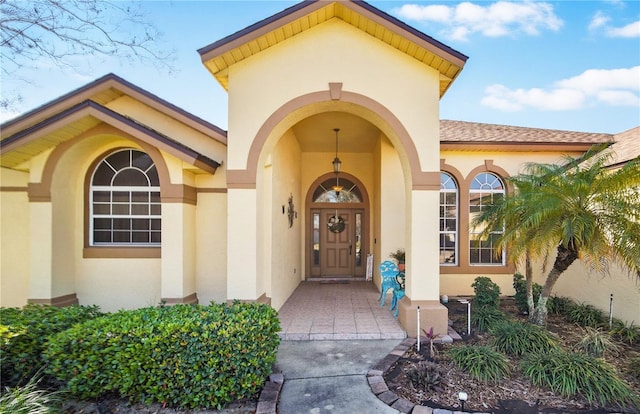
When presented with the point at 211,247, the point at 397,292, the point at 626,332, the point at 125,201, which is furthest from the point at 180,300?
the point at 626,332

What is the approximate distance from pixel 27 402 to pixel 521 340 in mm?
6323

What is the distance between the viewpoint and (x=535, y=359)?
14.0ft

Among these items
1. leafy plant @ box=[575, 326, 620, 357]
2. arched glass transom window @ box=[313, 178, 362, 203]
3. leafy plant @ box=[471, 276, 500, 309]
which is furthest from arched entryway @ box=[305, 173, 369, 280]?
leafy plant @ box=[575, 326, 620, 357]

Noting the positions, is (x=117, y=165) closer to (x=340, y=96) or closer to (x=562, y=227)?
(x=340, y=96)

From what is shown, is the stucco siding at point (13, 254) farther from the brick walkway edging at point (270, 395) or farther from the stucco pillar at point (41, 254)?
the brick walkway edging at point (270, 395)

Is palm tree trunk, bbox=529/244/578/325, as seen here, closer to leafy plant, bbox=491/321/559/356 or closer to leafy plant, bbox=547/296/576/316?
leafy plant, bbox=491/321/559/356

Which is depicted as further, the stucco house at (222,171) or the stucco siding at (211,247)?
the stucco siding at (211,247)

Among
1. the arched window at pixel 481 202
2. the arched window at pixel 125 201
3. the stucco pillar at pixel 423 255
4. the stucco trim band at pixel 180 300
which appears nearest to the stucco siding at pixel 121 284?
the arched window at pixel 125 201

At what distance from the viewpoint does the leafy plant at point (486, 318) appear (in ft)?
18.7

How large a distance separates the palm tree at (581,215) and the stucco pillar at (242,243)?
14.6ft

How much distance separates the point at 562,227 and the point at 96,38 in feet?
26.7

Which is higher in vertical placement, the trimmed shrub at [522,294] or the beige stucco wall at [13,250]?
the beige stucco wall at [13,250]

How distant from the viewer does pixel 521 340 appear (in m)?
4.80

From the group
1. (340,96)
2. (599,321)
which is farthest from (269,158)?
(599,321)
